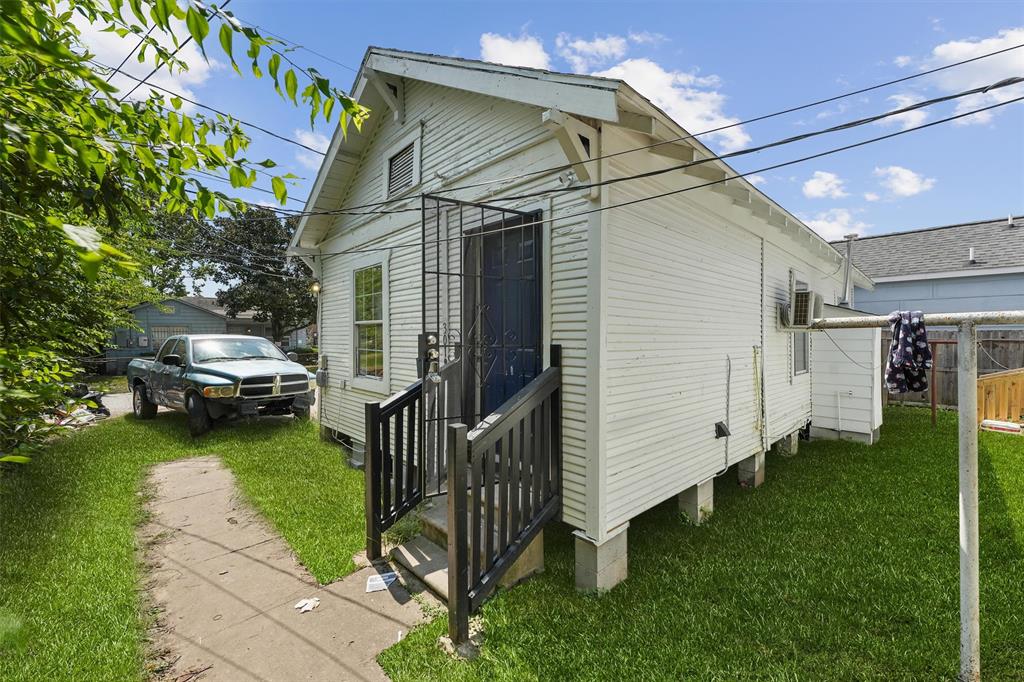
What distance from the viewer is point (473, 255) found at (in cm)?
468

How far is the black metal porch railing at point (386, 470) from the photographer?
A: 392cm

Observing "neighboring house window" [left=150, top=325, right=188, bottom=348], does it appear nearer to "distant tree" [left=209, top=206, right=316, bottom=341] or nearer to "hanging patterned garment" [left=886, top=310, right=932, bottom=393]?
"distant tree" [left=209, top=206, right=316, bottom=341]

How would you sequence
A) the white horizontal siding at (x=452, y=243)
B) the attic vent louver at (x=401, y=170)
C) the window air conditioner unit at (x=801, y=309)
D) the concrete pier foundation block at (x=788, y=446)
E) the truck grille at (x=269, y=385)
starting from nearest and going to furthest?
the white horizontal siding at (x=452, y=243), the attic vent louver at (x=401, y=170), the window air conditioner unit at (x=801, y=309), the concrete pier foundation block at (x=788, y=446), the truck grille at (x=269, y=385)

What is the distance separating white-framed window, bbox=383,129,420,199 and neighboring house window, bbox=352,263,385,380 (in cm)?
106

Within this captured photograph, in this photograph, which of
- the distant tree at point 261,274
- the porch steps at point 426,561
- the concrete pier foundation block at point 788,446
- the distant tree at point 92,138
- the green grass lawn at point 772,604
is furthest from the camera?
the distant tree at point 261,274

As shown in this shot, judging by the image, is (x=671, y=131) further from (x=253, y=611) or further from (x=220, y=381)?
(x=220, y=381)

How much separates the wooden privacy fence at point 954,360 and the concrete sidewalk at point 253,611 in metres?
12.6

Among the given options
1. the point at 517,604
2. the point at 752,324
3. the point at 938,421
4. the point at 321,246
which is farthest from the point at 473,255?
the point at 938,421

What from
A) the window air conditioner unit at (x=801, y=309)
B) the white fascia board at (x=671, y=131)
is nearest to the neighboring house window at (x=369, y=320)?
the white fascia board at (x=671, y=131)

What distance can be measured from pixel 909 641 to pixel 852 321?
204 centimetres

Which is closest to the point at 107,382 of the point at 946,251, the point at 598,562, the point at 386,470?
the point at 386,470

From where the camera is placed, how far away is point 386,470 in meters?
4.08

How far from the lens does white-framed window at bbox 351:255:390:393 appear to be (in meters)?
6.16

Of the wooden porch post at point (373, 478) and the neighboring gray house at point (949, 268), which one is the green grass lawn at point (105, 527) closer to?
the wooden porch post at point (373, 478)
